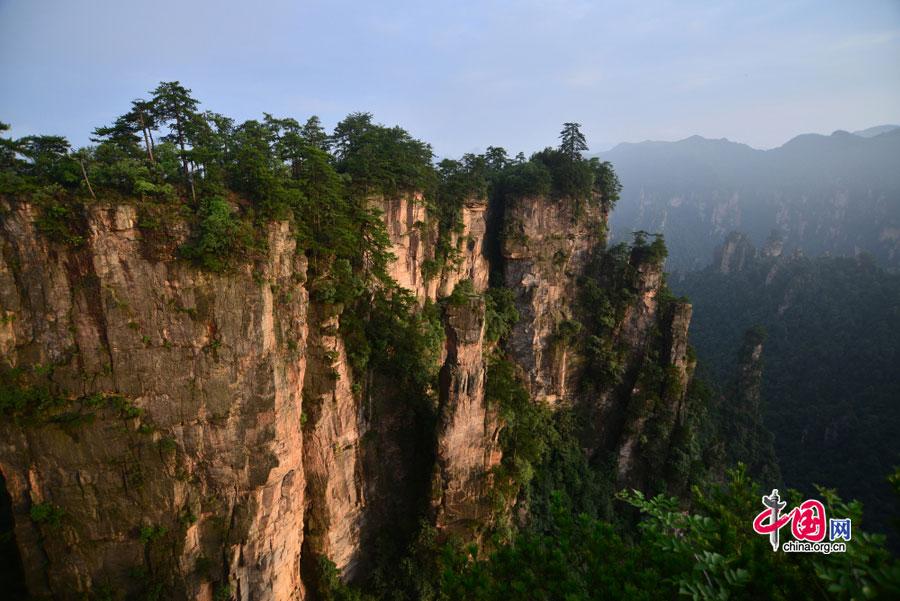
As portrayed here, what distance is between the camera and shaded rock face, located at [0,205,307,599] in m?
12.7

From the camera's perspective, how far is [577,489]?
31.4 m

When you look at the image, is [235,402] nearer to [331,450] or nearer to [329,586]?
→ [331,450]

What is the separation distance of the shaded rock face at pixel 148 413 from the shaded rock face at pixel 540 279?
69.1ft

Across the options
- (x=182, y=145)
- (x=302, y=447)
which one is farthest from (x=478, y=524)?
(x=182, y=145)

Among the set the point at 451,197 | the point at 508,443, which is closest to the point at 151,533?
the point at 508,443

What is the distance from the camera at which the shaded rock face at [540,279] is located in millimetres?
33125

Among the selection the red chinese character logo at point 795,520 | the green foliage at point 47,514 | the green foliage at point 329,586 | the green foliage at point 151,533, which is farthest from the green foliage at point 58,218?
the red chinese character logo at point 795,520

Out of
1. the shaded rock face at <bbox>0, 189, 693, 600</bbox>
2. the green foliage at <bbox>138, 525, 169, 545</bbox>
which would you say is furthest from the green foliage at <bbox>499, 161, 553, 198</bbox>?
the green foliage at <bbox>138, 525, 169, 545</bbox>

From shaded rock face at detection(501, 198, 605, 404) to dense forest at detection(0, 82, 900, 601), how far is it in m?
1.27

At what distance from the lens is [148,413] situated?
13906mm

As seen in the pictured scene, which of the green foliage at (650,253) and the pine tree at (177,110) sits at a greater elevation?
the pine tree at (177,110)

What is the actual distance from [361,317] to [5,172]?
498 inches

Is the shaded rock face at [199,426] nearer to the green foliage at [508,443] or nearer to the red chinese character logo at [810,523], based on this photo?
the green foliage at [508,443]

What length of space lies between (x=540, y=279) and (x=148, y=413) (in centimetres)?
2723
